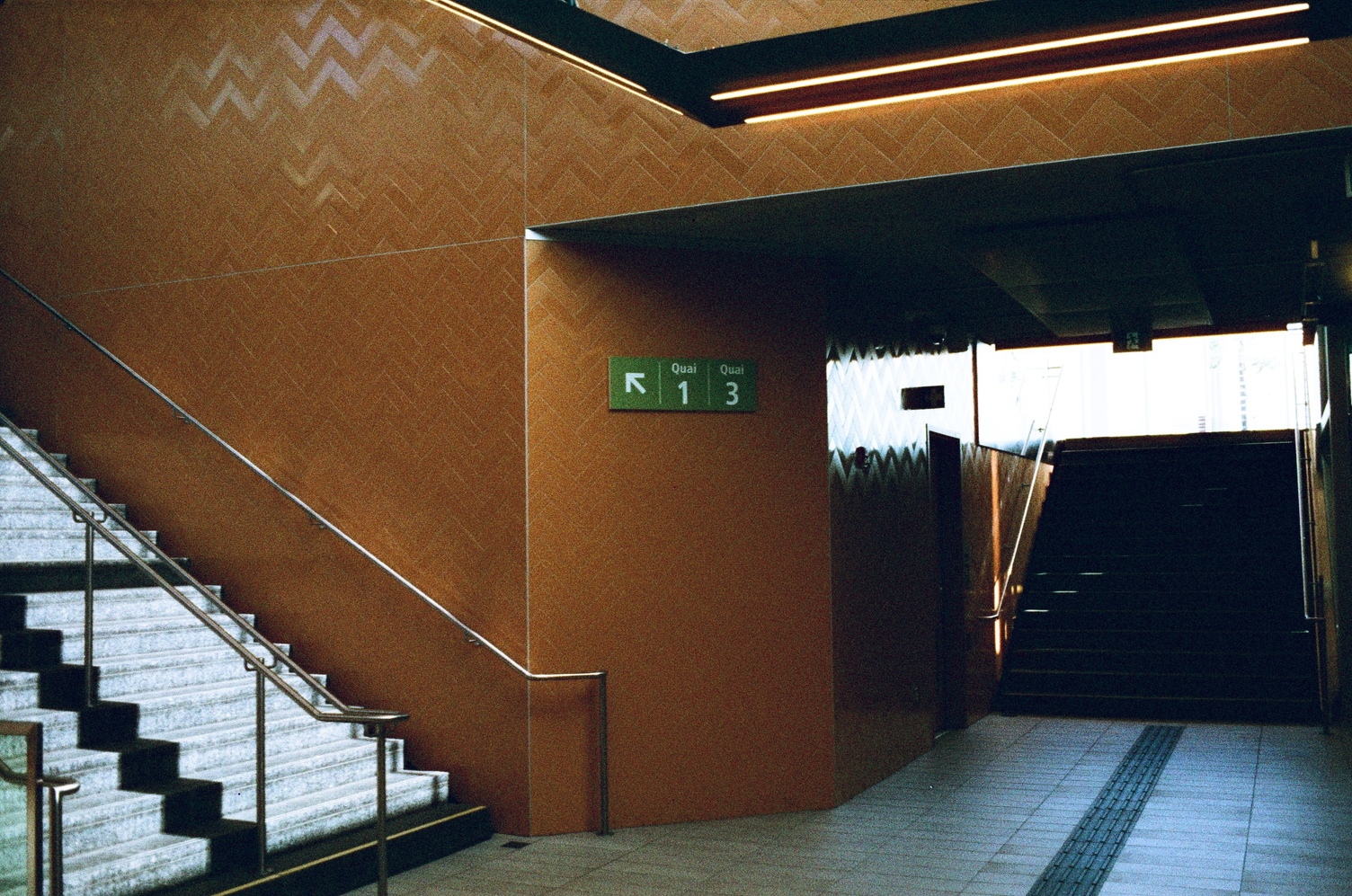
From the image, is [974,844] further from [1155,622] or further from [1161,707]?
[1155,622]

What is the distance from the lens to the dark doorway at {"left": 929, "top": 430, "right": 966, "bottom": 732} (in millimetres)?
9453

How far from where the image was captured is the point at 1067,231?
20.8 feet

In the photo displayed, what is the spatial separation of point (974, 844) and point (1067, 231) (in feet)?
10.1

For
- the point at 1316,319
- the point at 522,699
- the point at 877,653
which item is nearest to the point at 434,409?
the point at 522,699

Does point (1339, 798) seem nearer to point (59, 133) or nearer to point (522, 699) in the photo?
point (522, 699)

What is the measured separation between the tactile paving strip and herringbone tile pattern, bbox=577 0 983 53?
3.88 meters

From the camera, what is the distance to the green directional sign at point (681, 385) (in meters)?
6.57

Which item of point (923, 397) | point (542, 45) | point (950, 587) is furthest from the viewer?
point (950, 587)

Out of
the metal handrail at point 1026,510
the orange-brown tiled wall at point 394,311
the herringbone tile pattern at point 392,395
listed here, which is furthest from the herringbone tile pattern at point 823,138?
the metal handrail at point 1026,510

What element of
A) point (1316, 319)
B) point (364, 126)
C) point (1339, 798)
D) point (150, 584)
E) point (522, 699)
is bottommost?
point (1339, 798)

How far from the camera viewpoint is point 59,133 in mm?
7812

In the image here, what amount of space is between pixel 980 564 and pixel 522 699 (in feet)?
17.1

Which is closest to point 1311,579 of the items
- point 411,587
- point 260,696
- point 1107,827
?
point 1107,827

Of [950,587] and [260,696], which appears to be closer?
[260,696]
